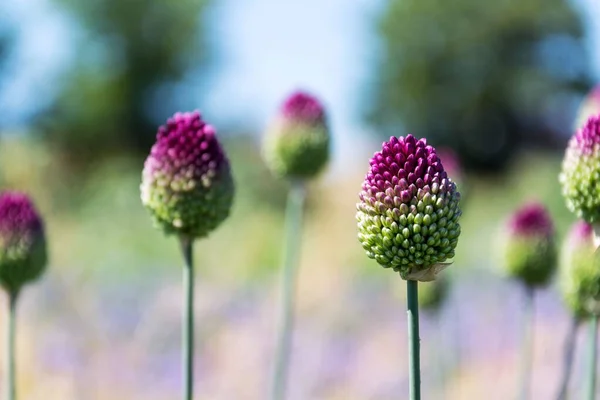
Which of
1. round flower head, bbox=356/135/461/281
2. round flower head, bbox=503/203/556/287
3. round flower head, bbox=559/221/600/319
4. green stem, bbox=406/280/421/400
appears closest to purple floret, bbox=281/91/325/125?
round flower head, bbox=503/203/556/287

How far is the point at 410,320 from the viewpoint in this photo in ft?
4.56

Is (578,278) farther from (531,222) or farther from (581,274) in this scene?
(531,222)

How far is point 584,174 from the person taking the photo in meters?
1.89

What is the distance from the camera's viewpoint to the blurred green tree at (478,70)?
80.8ft

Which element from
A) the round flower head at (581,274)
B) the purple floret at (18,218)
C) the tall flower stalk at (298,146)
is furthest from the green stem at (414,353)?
the tall flower stalk at (298,146)

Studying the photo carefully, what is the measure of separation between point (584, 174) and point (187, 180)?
92cm

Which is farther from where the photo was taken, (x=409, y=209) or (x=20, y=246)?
(x=20, y=246)

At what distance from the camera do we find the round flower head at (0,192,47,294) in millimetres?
2312

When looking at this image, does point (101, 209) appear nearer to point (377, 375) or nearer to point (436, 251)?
point (377, 375)

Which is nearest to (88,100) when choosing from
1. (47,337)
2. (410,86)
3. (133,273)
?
(410,86)

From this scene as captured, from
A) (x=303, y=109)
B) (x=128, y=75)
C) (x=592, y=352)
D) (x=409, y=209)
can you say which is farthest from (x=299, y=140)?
(x=128, y=75)

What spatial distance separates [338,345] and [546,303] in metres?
1.60

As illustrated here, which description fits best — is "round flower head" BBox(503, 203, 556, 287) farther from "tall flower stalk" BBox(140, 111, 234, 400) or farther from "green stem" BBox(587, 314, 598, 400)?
"tall flower stalk" BBox(140, 111, 234, 400)

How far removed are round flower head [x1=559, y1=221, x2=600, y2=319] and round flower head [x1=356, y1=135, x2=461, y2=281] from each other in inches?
41.0
